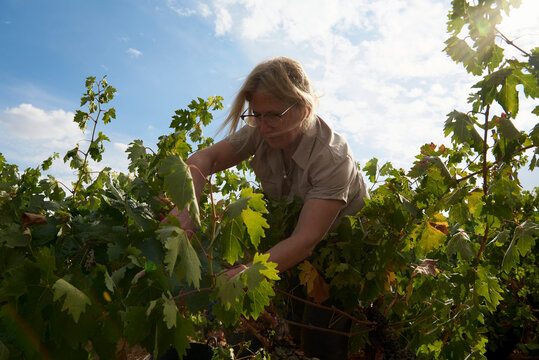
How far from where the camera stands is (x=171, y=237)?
131cm

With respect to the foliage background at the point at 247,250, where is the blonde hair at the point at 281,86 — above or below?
above

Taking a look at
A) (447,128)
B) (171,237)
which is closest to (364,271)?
(447,128)

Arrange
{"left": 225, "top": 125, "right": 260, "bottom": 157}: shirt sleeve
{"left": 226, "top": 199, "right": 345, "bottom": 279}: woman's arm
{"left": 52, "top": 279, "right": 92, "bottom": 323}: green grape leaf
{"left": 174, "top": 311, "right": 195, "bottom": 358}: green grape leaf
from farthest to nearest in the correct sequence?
{"left": 225, "top": 125, "right": 260, "bottom": 157}: shirt sleeve → {"left": 226, "top": 199, "right": 345, "bottom": 279}: woman's arm → {"left": 174, "top": 311, "right": 195, "bottom": 358}: green grape leaf → {"left": 52, "top": 279, "right": 92, "bottom": 323}: green grape leaf

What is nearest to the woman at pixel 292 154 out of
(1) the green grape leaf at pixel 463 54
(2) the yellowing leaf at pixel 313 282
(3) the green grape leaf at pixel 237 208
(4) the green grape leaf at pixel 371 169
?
(2) the yellowing leaf at pixel 313 282

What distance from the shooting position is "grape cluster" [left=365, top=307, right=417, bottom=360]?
2.08m

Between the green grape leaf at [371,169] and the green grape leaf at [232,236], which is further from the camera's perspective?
the green grape leaf at [371,169]

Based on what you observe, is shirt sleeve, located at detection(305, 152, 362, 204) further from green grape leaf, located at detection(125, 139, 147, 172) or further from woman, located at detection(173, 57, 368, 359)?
green grape leaf, located at detection(125, 139, 147, 172)

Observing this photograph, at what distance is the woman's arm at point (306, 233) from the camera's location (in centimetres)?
197

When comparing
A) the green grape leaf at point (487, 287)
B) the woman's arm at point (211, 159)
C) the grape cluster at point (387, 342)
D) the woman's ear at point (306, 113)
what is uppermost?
the woman's ear at point (306, 113)

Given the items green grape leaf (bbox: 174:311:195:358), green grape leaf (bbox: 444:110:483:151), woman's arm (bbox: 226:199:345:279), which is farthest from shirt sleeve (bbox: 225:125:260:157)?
green grape leaf (bbox: 174:311:195:358)

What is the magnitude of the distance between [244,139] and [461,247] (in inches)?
58.6

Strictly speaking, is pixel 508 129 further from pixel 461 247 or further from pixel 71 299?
pixel 71 299

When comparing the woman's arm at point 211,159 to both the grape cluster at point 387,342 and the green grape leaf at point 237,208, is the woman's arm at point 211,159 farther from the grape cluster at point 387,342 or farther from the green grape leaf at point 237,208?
the grape cluster at point 387,342

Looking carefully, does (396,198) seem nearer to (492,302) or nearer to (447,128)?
(447,128)
